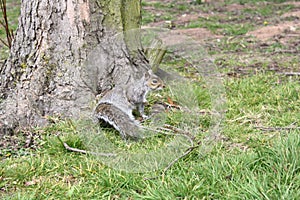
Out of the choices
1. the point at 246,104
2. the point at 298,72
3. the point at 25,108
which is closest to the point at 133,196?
the point at 25,108

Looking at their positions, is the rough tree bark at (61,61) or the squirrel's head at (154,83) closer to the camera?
the squirrel's head at (154,83)

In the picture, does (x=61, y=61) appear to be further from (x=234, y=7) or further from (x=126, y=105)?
(x=234, y=7)

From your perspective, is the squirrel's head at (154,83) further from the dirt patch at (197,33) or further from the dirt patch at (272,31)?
the dirt patch at (272,31)

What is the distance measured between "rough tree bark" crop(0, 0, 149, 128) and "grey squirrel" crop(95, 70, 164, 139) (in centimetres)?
35

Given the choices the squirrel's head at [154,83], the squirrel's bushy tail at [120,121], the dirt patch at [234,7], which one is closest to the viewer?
the squirrel's bushy tail at [120,121]

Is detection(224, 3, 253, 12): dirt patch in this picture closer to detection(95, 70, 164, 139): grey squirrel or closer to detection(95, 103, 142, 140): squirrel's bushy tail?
detection(95, 70, 164, 139): grey squirrel

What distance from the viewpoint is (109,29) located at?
12.9 ft

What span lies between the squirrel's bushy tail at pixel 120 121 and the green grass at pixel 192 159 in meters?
0.08

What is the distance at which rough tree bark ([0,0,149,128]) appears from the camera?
380 centimetres

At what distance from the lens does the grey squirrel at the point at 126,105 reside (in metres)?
3.34

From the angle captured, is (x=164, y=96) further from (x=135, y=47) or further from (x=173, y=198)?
(x=173, y=198)

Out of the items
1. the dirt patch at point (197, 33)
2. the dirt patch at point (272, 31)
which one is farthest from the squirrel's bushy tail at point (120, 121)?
the dirt patch at point (272, 31)

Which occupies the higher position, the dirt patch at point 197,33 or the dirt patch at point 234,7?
the dirt patch at point 197,33

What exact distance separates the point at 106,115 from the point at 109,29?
882 mm
